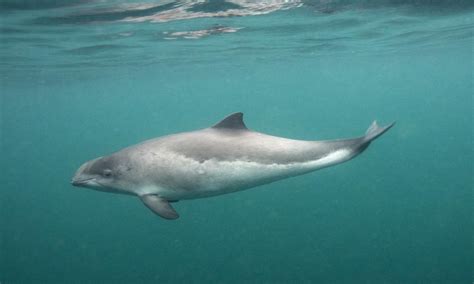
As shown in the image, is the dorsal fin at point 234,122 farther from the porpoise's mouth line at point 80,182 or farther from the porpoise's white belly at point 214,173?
the porpoise's mouth line at point 80,182

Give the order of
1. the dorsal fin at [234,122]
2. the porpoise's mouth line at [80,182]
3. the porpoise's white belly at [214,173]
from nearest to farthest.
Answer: the porpoise's white belly at [214,173] < the porpoise's mouth line at [80,182] < the dorsal fin at [234,122]

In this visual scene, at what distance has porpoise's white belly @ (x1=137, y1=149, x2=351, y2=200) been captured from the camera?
6.35 meters

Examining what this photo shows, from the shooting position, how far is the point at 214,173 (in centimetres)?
647

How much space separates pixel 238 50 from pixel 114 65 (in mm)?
10879

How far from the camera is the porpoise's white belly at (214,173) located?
6.35 metres

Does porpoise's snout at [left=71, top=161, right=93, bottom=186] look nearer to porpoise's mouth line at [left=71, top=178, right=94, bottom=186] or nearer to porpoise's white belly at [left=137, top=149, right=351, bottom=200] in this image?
porpoise's mouth line at [left=71, top=178, right=94, bottom=186]

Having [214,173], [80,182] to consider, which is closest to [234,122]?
[214,173]

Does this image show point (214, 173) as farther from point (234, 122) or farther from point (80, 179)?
point (80, 179)

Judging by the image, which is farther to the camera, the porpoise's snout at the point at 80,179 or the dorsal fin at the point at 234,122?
the dorsal fin at the point at 234,122

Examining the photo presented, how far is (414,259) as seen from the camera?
1756cm

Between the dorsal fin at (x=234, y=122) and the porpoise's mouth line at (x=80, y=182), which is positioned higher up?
the dorsal fin at (x=234, y=122)

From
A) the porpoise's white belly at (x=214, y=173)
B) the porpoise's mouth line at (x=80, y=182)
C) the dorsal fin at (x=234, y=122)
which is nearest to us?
the porpoise's white belly at (x=214, y=173)

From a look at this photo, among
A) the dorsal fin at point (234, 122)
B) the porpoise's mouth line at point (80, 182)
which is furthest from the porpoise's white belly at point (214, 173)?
the porpoise's mouth line at point (80, 182)

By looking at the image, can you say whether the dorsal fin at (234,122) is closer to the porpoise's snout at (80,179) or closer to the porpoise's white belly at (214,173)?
the porpoise's white belly at (214,173)
